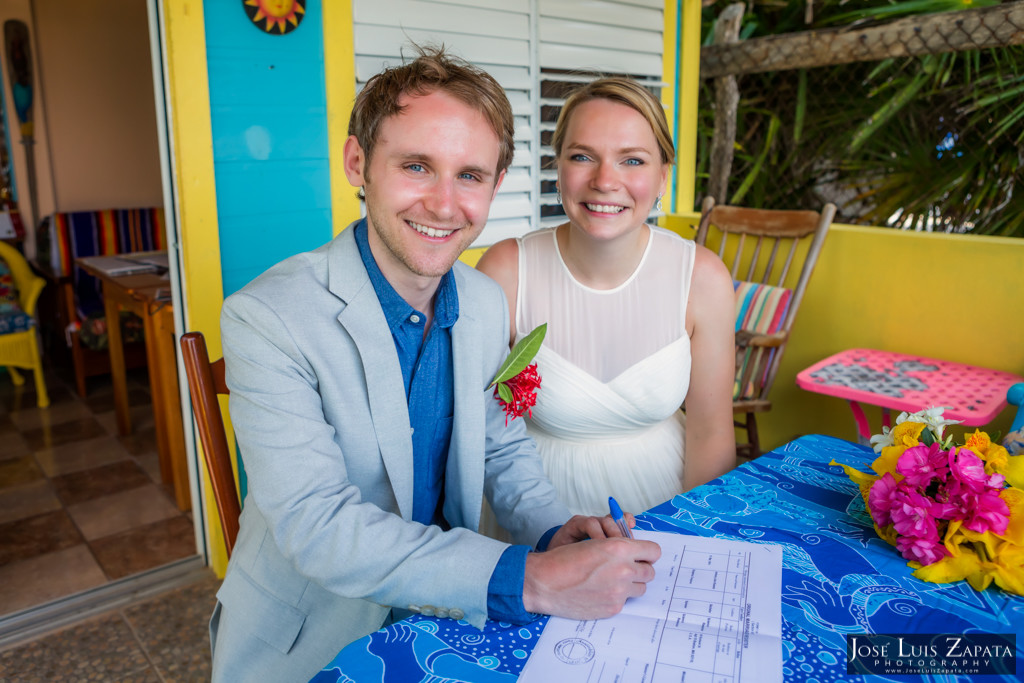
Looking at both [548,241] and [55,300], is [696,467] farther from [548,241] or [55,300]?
[55,300]

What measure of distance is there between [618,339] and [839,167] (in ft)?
9.74

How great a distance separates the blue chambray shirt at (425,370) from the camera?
4.48 ft

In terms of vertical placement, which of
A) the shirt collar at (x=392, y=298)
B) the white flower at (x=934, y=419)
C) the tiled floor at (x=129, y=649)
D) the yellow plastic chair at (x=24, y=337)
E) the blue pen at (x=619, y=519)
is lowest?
the tiled floor at (x=129, y=649)

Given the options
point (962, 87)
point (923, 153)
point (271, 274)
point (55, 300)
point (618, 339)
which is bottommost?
point (55, 300)

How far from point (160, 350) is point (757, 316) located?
2.47 meters

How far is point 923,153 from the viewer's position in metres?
3.99

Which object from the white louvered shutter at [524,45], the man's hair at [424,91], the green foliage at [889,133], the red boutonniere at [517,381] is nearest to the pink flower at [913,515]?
the red boutonniere at [517,381]

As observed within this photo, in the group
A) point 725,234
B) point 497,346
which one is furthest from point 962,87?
point 497,346

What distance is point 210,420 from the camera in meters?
1.37

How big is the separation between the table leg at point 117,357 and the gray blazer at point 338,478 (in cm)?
284

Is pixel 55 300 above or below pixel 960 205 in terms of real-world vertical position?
below

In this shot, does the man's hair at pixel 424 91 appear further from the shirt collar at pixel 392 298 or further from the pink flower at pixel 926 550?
the pink flower at pixel 926 550

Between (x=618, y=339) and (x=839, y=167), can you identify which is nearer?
(x=618, y=339)

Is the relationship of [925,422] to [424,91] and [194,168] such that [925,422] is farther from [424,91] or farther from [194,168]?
[194,168]
